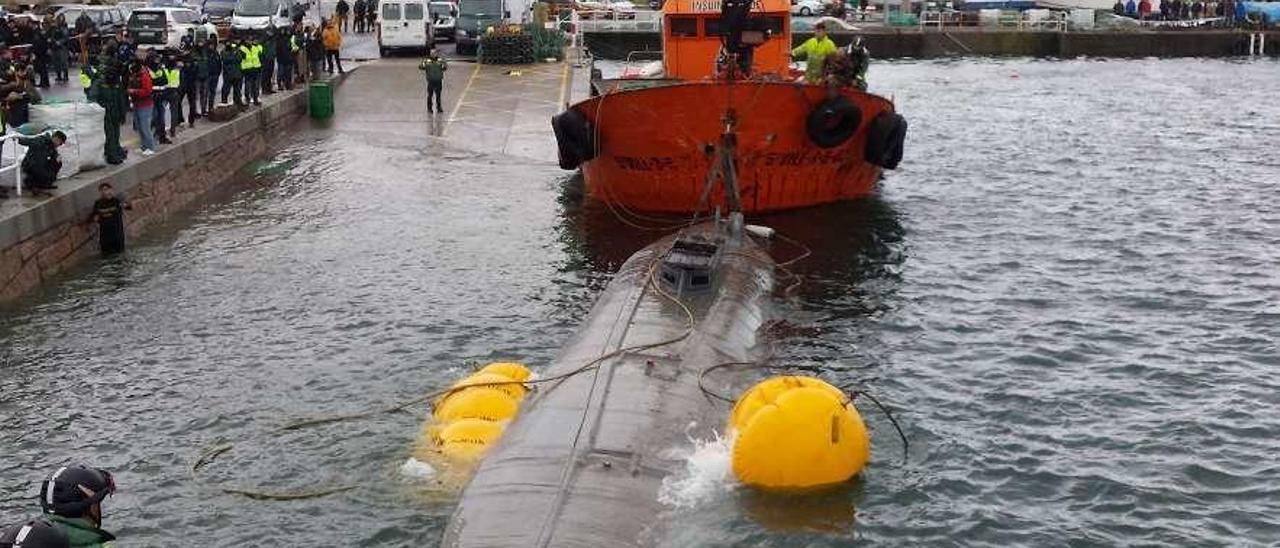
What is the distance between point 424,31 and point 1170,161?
2621 centimetres

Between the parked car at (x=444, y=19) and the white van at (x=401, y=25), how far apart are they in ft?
11.4

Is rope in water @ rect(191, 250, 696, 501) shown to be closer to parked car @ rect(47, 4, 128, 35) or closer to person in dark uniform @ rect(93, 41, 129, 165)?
person in dark uniform @ rect(93, 41, 129, 165)

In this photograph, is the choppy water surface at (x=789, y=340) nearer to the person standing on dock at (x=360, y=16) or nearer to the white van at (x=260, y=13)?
the white van at (x=260, y=13)

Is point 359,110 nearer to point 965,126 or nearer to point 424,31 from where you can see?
point 424,31

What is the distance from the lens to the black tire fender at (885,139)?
2748cm

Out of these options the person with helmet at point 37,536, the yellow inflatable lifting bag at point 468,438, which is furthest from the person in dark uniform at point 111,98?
the person with helmet at point 37,536

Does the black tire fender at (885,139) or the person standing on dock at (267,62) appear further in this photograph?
the person standing on dock at (267,62)

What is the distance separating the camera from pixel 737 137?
25688mm

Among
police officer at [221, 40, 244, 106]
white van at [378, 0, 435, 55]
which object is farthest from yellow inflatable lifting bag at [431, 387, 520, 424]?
white van at [378, 0, 435, 55]

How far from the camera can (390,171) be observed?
32.3m

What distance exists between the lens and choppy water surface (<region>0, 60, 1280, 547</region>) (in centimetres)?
1368

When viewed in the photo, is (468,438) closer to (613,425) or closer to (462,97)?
(613,425)

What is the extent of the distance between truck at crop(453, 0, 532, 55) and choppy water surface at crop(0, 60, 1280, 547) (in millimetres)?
17107

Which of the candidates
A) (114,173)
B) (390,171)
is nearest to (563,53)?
(390,171)
